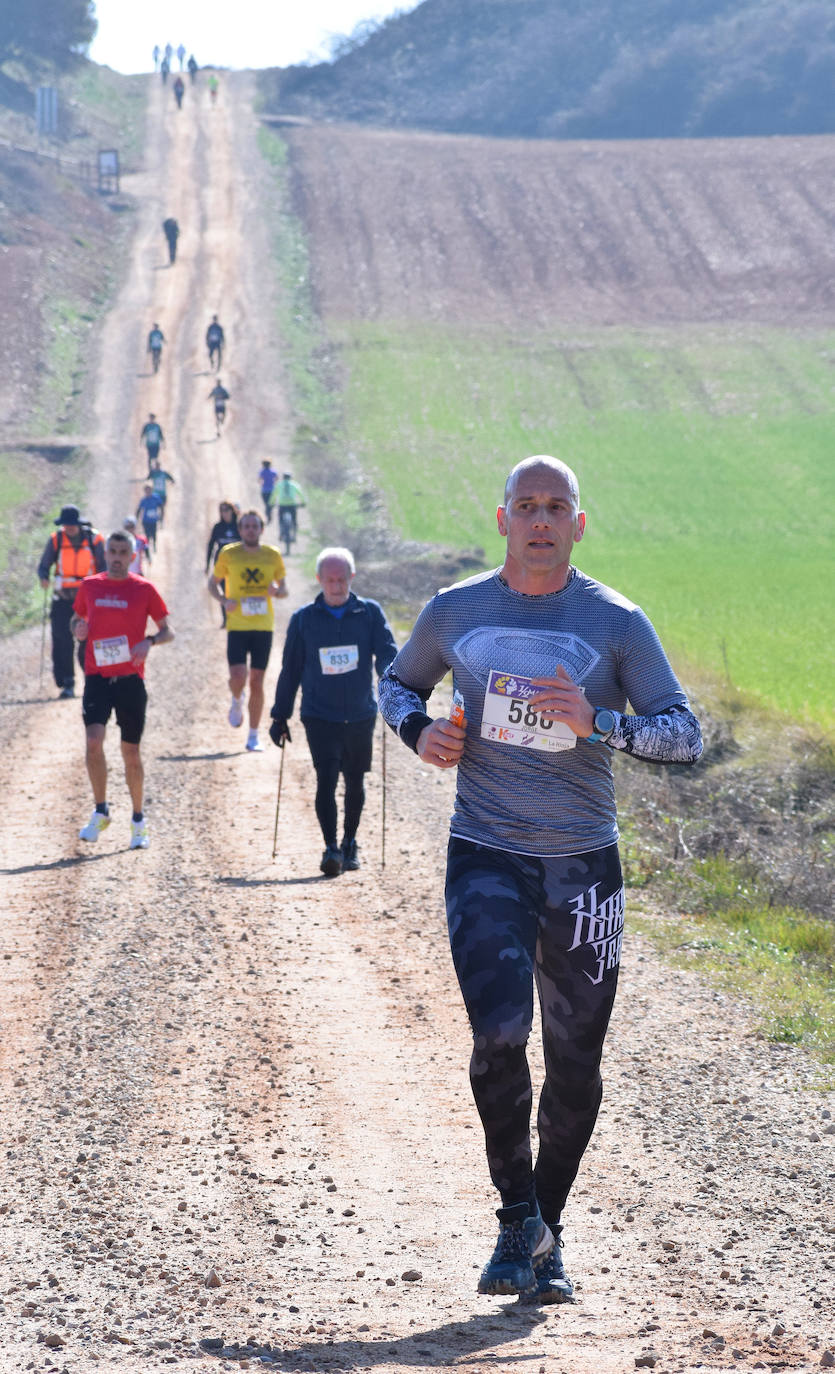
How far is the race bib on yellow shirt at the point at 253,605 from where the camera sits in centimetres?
1509

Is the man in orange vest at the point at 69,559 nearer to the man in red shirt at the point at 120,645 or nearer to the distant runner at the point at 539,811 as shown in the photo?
the man in red shirt at the point at 120,645

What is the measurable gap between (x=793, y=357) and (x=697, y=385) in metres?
4.67

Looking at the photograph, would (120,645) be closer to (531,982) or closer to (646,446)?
(531,982)

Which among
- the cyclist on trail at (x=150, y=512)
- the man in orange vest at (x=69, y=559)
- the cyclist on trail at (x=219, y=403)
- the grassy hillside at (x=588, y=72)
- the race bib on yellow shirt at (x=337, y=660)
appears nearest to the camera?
the race bib on yellow shirt at (x=337, y=660)

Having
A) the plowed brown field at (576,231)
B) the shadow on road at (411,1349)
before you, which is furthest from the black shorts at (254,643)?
the plowed brown field at (576,231)

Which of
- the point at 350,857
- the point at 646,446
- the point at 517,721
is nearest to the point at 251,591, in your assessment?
the point at 350,857

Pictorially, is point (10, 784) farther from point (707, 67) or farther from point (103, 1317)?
point (707, 67)

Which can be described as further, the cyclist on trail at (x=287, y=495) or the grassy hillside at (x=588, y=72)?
the grassy hillside at (x=588, y=72)

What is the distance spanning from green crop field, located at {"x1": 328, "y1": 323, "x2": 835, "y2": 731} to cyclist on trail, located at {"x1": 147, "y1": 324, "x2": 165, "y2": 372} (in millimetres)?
6593

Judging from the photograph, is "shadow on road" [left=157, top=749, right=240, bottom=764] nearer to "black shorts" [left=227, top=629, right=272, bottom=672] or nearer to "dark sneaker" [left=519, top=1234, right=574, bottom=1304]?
"black shorts" [left=227, top=629, right=272, bottom=672]

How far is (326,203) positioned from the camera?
69938 mm

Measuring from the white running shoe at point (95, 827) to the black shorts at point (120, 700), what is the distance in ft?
2.72

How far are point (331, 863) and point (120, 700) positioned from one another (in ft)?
6.76

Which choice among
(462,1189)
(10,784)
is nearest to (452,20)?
(10,784)
